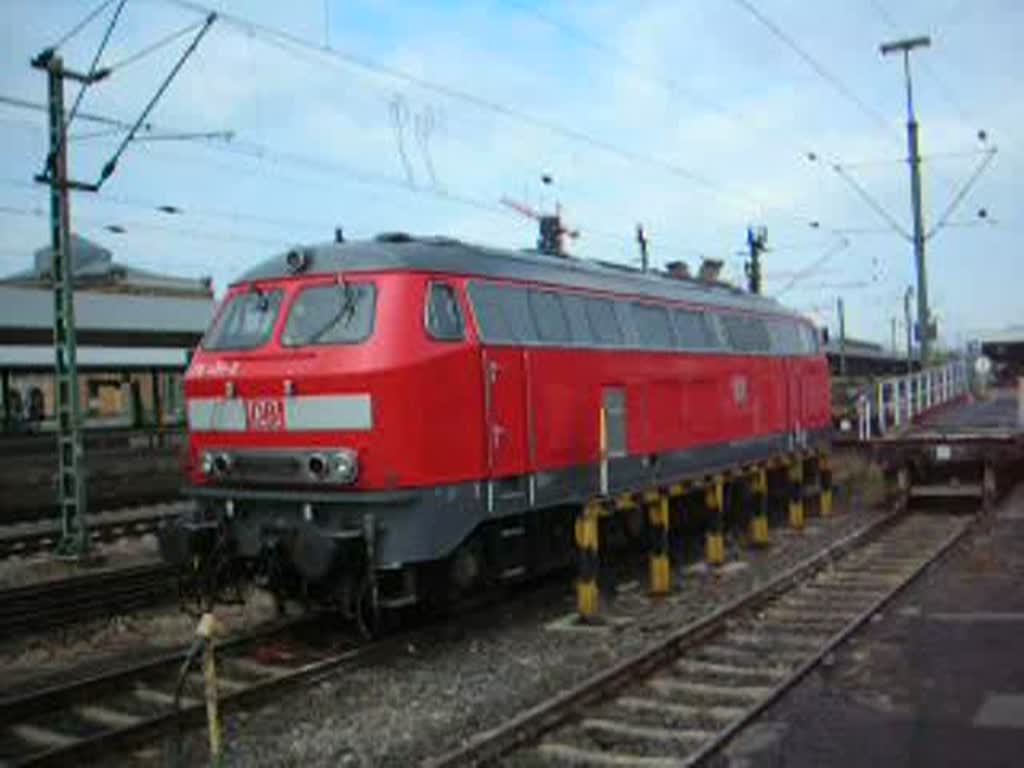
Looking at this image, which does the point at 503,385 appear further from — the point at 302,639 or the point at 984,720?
the point at 984,720

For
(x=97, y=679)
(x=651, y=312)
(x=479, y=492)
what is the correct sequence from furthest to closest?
(x=651, y=312), (x=479, y=492), (x=97, y=679)

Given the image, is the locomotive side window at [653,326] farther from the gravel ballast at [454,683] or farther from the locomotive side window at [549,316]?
the gravel ballast at [454,683]

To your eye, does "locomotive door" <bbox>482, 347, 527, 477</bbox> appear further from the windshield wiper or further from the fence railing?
the fence railing

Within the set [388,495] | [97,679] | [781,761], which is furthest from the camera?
[388,495]

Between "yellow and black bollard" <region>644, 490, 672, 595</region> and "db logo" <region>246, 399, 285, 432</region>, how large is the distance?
14.9ft

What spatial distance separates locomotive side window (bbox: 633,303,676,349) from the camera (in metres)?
13.9

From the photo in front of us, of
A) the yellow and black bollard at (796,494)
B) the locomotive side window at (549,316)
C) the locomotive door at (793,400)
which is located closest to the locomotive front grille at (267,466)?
the locomotive side window at (549,316)

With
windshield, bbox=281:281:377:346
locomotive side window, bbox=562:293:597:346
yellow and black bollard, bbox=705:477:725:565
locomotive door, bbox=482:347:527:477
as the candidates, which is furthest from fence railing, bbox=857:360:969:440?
windshield, bbox=281:281:377:346

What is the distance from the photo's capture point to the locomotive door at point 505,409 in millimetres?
10609

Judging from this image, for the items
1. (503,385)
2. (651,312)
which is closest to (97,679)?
(503,385)

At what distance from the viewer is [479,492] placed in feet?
34.2

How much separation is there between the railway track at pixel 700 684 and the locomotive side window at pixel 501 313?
2.98 m

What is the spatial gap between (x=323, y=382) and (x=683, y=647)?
11.8 ft

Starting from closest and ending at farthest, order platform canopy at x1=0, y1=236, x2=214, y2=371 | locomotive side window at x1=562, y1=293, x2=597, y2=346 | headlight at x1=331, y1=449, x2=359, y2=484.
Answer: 1. headlight at x1=331, y1=449, x2=359, y2=484
2. locomotive side window at x1=562, y1=293, x2=597, y2=346
3. platform canopy at x1=0, y1=236, x2=214, y2=371
